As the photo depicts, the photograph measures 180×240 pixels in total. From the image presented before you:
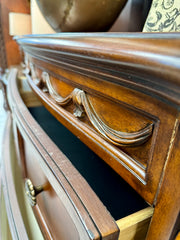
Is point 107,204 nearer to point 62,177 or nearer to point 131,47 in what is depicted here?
point 62,177

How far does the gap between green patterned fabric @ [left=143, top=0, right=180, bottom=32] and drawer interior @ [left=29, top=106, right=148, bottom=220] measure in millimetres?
253

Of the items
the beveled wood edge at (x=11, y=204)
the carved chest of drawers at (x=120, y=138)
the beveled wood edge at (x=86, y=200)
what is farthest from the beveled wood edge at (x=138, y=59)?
the beveled wood edge at (x=11, y=204)

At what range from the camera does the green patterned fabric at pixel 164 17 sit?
26 cm

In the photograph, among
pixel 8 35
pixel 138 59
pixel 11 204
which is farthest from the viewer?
pixel 8 35

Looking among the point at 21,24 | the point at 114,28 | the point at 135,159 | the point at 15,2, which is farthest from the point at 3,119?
the point at 135,159

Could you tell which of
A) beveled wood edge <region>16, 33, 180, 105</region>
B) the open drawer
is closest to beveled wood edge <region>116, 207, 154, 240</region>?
the open drawer

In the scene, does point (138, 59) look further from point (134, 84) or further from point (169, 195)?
point (169, 195)

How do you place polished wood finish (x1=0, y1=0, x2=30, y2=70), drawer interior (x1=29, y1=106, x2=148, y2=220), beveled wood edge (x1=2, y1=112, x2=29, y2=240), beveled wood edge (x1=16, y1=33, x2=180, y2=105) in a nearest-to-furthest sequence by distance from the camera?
1. beveled wood edge (x1=16, y1=33, x2=180, y2=105)
2. drawer interior (x1=29, y1=106, x2=148, y2=220)
3. beveled wood edge (x1=2, y1=112, x2=29, y2=240)
4. polished wood finish (x1=0, y1=0, x2=30, y2=70)

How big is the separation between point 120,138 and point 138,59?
0.11 metres

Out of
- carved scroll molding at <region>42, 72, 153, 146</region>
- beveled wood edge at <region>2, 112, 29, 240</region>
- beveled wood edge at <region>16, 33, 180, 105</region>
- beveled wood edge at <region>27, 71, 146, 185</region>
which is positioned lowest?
beveled wood edge at <region>2, 112, 29, 240</region>

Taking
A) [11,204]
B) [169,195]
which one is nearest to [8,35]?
[11,204]

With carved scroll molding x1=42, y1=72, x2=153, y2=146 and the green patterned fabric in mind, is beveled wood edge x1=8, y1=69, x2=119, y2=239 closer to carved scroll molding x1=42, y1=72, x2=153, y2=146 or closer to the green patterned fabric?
carved scroll molding x1=42, y1=72, x2=153, y2=146

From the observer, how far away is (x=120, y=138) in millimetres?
213

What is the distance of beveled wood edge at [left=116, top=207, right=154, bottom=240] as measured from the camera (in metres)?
0.19
